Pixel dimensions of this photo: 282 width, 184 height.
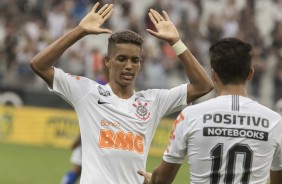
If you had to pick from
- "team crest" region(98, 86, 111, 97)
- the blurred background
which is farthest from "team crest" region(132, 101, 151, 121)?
the blurred background

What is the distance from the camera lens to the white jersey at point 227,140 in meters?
5.53

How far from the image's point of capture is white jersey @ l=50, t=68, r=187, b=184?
6.77m

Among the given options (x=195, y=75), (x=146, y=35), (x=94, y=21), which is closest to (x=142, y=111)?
(x=195, y=75)

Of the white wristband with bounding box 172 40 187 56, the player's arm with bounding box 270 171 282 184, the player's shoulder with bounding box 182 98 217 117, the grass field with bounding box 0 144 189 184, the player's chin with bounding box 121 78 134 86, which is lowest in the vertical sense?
the grass field with bounding box 0 144 189 184

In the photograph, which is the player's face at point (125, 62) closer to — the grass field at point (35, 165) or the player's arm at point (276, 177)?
the player's arm at point (276, 177)

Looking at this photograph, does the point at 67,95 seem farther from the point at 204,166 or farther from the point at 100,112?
the point at 204,166

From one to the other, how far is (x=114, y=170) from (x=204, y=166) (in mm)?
1351

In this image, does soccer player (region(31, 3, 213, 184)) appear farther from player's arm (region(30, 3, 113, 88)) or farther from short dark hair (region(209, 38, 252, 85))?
short dark hair (region(209, 38, 252, 85))

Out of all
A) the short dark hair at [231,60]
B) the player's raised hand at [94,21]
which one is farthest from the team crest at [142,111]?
the short dark hair at [231,60]

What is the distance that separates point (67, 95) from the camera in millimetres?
7000

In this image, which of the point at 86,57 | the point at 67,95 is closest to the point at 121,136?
the point at 67,95

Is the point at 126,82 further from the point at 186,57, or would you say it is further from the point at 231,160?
the point at 231,160

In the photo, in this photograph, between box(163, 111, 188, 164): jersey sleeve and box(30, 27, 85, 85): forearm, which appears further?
box(30, 27, 85, 85): forearm

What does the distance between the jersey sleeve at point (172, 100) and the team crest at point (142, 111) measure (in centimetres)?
15
